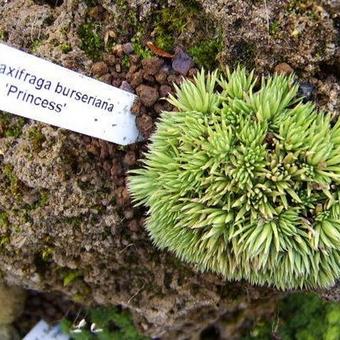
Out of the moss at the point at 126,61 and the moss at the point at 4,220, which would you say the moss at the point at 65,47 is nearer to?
the moss at the point at 126,61

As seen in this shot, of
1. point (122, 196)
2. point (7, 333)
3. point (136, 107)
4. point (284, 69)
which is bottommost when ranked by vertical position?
point (7, 333)

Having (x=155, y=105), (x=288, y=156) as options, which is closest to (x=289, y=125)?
(x=288, y=156)

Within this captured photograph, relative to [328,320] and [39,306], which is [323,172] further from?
[39,306]

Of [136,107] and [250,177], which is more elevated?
[250,177]

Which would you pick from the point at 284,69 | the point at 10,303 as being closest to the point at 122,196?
the point at 284,69

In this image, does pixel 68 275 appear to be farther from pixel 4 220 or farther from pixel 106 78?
pixel 106 78
